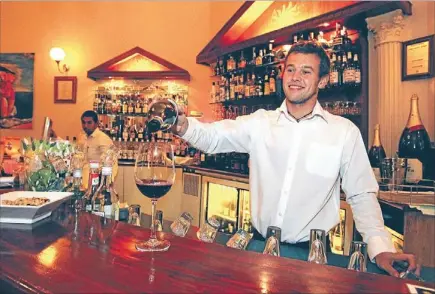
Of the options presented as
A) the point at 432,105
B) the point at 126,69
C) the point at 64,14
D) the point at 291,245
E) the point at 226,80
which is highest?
the point at 64,14

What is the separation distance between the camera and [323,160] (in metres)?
1.84

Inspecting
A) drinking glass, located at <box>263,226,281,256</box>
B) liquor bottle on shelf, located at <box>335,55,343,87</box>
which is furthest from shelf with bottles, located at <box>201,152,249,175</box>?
drinking glass, located at <box>263,226,281,256</box>

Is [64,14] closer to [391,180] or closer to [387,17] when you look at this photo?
[387,17]

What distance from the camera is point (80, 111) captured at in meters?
6.61

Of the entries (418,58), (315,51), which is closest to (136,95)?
(418,58)

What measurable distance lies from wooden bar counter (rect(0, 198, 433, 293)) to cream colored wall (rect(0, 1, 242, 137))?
501 cm

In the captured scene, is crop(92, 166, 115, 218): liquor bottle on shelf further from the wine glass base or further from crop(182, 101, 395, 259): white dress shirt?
the wine glass base

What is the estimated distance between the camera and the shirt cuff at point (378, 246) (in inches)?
55.4

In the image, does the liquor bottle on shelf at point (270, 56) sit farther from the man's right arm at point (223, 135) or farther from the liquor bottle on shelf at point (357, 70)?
the man's right arm at point (223, 135)

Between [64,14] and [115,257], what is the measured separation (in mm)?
6771

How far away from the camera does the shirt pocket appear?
1832mm

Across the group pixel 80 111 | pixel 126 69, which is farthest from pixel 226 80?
pixel 80 111

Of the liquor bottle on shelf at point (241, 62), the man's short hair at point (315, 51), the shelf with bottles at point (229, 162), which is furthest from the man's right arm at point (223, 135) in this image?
the liquor bottle on shelf at point (241, 62)

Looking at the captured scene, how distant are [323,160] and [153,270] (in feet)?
3.84
